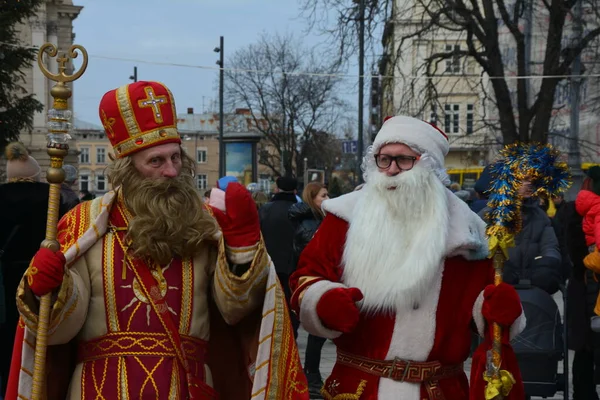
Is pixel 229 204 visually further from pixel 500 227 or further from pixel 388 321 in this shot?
pixel 500 227

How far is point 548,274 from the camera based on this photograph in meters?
7.01

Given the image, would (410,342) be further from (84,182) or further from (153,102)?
(84,182)

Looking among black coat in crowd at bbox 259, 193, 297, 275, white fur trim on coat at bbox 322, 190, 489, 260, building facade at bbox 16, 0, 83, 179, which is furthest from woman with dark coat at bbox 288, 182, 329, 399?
building facade at bbox 16, 0, 83, 179

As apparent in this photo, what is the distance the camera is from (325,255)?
14.7 feet

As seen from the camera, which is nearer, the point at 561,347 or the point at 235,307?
the point at 235,307

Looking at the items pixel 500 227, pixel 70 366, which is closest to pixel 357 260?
pixel 500 227

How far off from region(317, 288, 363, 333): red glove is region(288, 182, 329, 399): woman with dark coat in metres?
4.90

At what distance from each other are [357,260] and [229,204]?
0.83m

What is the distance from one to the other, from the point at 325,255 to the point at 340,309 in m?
0.41

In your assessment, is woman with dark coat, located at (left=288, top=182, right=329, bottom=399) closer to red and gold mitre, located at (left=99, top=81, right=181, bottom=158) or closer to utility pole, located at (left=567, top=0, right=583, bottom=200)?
red and gold mitre, located at (left=99, top=81, right=181, bottom=158)

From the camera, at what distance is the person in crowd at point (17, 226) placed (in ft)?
22.6

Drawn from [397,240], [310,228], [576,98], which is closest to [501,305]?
[397,240]

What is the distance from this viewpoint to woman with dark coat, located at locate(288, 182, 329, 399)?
9.12 metres

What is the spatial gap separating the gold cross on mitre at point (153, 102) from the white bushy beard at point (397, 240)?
1015mm
